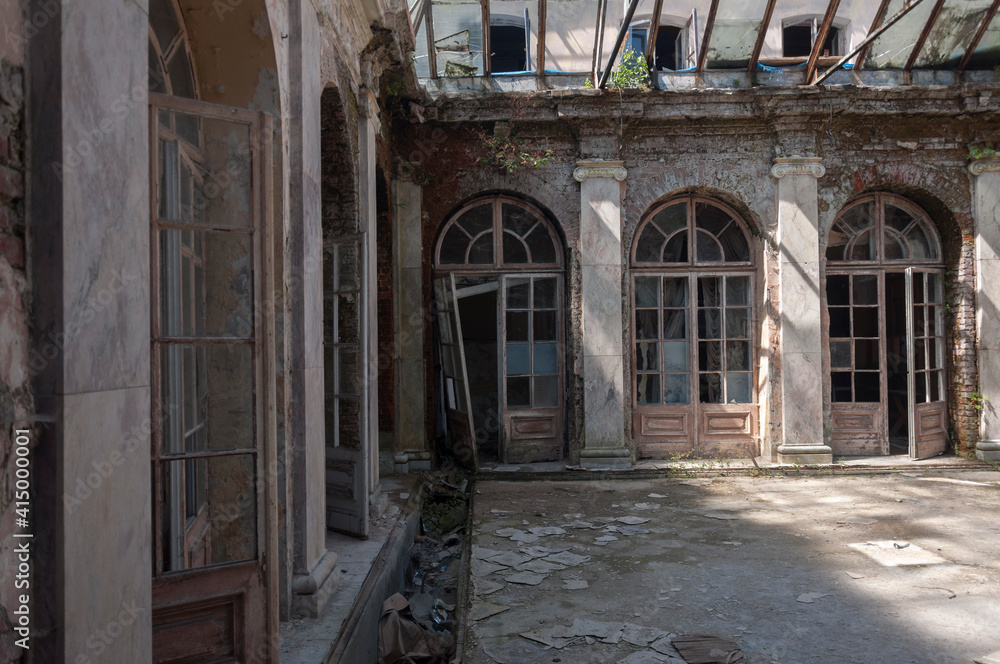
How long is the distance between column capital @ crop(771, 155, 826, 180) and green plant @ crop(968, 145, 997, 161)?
5.64ft

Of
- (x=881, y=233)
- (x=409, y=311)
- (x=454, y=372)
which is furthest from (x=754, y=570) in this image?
(x=881, y=233)

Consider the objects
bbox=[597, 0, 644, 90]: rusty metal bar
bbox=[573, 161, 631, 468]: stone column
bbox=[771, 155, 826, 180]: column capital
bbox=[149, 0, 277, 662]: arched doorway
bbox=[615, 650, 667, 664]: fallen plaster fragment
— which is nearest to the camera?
bbox=[149, 0, 277, 662]: arched doorway

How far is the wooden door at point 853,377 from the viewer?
8.05 meters

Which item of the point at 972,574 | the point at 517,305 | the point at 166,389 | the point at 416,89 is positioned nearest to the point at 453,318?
the point at 517,305

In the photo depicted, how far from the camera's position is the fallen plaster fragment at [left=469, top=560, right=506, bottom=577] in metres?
4.50

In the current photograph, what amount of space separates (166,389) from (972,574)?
4.88 m

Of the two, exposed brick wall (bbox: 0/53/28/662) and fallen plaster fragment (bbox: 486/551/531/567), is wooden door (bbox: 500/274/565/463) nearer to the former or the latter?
fallen plaster fragment (bbox: 486/551/531/567)

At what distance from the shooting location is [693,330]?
807cm

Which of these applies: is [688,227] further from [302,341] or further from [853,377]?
[302,341]

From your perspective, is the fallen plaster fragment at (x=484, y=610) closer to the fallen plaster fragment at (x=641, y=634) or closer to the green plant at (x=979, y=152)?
the fallen plaster fragment at (x=641, y=634)

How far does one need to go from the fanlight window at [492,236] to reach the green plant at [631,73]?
1730mm

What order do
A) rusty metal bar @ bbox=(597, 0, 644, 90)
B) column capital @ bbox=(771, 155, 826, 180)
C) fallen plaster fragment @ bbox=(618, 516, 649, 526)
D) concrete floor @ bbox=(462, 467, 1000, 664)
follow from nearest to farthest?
concrete floor @ bbox=(462, 467, 1000, 664) < fallen plaster fragment @ bbox=(618, 516, 649, 526) < rusty metal bar @ bbox=(597, 0, 644, 90) < column capital @ bbox=(771, 155, 826, 180)

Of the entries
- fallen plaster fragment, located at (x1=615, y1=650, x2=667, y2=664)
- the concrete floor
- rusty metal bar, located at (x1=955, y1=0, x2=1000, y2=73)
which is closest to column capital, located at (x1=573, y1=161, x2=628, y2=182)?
the concrete floor

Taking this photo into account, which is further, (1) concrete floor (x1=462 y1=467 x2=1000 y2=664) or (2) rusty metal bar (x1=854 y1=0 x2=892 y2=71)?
(2) rusty metal bar (x1=854 y1=0 x2=892 y2=71)
